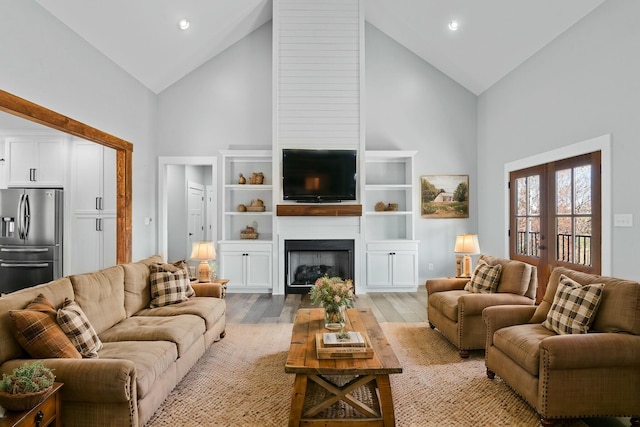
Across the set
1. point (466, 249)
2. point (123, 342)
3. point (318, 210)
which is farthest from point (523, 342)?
point (318, 210)

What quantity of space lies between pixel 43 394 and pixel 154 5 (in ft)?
14.3

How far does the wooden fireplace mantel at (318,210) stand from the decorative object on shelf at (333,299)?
3065mm

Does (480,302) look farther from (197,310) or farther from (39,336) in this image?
(39,336)

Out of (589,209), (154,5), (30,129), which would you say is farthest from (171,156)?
(589,209)

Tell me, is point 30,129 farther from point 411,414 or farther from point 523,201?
point 523,201

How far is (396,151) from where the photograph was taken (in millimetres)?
6434

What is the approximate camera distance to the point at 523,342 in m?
2.61

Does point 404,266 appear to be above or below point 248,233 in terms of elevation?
below

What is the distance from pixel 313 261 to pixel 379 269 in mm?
1105

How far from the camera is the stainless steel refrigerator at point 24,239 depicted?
17.8ft

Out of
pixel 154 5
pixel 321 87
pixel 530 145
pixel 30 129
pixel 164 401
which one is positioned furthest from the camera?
pixel 321 87

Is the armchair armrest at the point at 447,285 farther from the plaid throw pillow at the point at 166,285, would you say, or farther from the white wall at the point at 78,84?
the white wall at the point at 78,84

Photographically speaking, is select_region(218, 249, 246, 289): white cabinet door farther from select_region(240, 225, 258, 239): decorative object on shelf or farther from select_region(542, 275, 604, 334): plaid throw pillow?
select_region(542, 275, 604, 334): plaid throw pillow

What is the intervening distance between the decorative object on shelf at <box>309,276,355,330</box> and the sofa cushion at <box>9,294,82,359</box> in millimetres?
1643
